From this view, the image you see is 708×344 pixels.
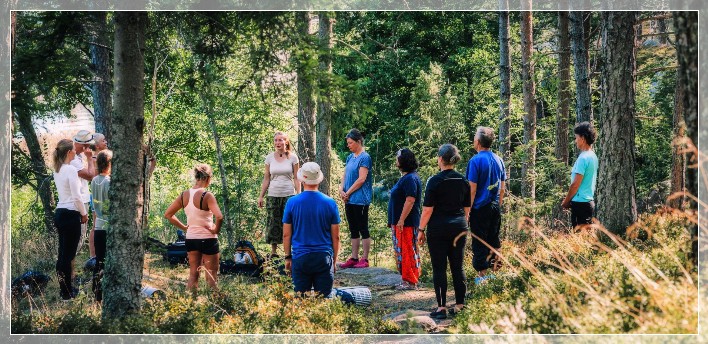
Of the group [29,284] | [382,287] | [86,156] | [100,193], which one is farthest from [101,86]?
[382,287]

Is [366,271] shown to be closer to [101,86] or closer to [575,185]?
[575,185]

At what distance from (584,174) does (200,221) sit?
428 cm

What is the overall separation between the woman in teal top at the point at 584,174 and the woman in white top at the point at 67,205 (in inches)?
213

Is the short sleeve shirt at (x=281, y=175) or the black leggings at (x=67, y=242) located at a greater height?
the short sleeve shirt at (x=281, y=175)

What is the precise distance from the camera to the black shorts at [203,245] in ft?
25.5

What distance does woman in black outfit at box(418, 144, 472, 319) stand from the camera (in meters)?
7.18

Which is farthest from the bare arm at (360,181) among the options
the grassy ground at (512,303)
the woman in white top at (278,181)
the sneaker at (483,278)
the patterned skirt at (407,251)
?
the sneaker at (483,278)

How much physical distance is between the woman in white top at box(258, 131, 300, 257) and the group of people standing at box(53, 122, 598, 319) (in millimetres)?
15

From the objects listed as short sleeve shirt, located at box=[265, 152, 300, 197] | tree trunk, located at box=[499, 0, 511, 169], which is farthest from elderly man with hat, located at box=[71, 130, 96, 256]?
tree trunk, located at box=[499, 0, 511, 169]

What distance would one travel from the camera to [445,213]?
7.21 meters

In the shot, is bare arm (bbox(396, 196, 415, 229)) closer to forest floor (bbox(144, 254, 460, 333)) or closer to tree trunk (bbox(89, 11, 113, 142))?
forest floor (bbox(144, 254, 460, 333))

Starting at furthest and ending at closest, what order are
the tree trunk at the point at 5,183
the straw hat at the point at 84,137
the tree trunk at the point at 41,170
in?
1. the tree trunk at the point at 41,170
2. the straw hat at the point at 84,137
3. the tree trunk at the point at 5,183

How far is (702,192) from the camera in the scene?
5289 millimetres

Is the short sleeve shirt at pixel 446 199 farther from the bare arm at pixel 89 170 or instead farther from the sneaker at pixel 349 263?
the bare arm at pixel 89 170
